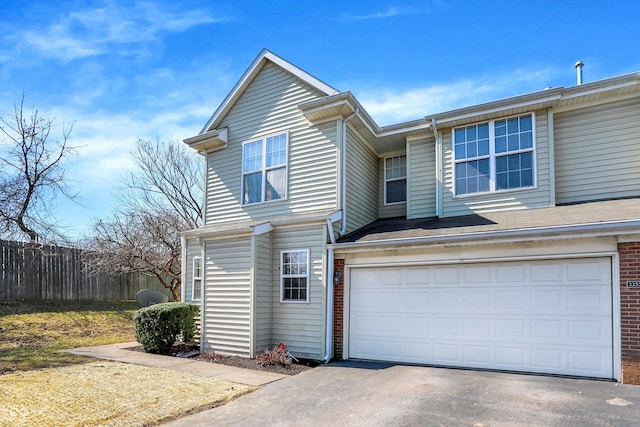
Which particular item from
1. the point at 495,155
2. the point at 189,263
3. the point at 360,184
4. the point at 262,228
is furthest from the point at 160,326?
the point at 495,155

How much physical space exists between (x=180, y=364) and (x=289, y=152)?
19.3 ft

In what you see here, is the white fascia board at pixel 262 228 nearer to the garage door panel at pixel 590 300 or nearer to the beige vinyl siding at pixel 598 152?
the garage door panel at pixel 590 300

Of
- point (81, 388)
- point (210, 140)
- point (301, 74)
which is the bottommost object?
point (81, 388)

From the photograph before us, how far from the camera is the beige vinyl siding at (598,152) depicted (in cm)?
882

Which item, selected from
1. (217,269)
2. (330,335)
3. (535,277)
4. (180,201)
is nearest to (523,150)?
(535,277)

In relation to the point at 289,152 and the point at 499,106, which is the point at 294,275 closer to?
the point at 289,152

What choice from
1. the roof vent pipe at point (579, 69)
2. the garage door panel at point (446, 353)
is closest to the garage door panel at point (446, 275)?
the garage door panel at point (446, 353)

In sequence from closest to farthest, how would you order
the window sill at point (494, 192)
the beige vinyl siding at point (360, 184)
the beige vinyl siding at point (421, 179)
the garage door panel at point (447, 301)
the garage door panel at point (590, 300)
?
the garage door panel at point (590, 300) < the garage door panel at point (447, 301) < the window sill at point (494, 192) < the beige vinyl siding at point (360, 184) < the beige vinyl siding at point (421, 179)

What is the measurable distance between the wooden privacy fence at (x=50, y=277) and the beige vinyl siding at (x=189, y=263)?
6451 millimetres

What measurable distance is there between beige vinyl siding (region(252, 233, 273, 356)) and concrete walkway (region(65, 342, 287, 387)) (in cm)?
115

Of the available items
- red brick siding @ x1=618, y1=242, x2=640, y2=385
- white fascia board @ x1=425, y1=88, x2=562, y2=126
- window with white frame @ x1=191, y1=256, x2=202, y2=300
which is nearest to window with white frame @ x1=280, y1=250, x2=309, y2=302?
window with white frame @ x1=191, y1=256, x2=202, y2=300

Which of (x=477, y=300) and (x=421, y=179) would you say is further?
(x=421, y=179)

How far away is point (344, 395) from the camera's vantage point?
621 centimetres

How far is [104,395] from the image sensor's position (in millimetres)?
6137
